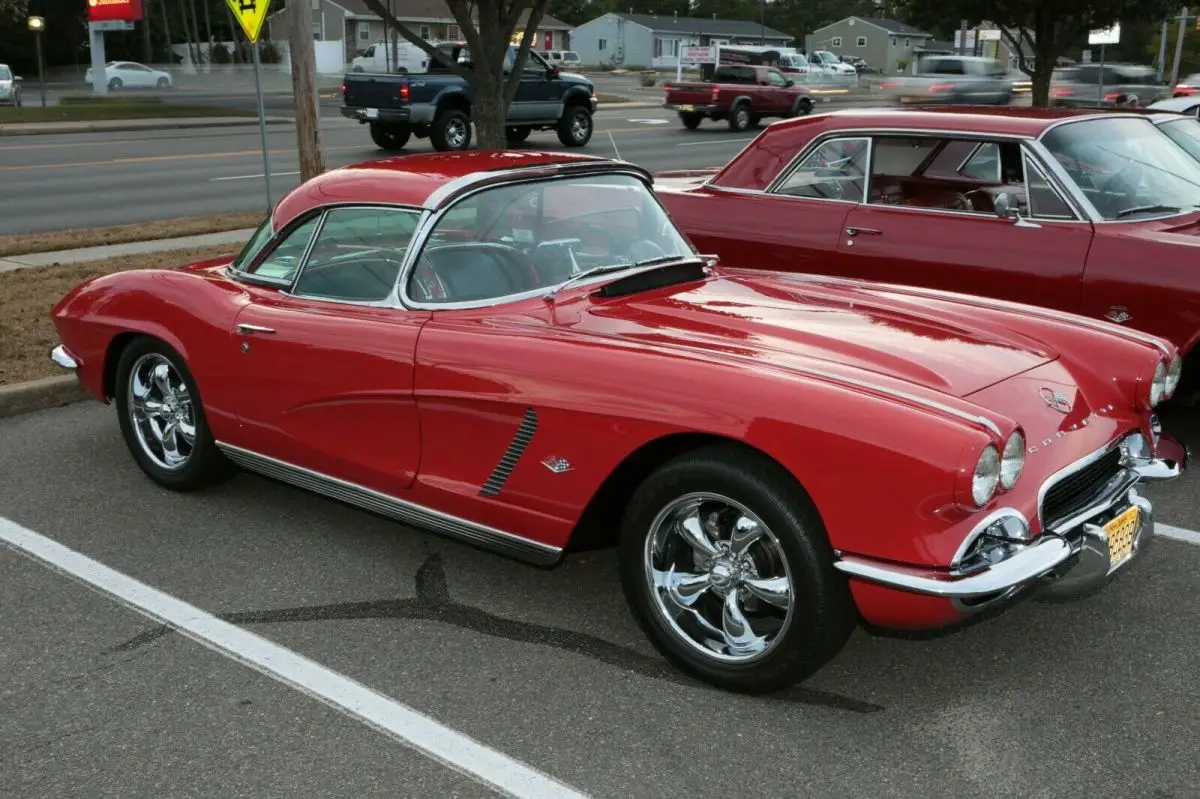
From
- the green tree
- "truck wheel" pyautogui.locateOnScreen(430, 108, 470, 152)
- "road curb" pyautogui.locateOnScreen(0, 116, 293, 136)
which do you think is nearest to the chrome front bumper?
the green tree

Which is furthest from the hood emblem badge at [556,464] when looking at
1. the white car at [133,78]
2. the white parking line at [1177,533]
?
the white car at [133,78]

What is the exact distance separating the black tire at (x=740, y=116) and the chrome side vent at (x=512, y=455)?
27.7 metres

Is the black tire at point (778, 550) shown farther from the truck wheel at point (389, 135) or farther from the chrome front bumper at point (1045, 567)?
the truck wheel at point (389, 135)

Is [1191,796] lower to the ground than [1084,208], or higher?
lower

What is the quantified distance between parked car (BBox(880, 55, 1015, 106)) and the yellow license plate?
92.7 ft

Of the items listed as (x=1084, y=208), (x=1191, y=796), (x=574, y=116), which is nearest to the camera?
(x=1191, y=796)

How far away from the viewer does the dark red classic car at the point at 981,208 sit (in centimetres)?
570

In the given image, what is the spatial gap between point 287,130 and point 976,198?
24704 millimetres

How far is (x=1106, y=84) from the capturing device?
32.0 meters

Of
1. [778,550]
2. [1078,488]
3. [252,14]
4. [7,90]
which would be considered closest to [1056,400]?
[1078,488]

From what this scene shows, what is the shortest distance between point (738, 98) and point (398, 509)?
27717 millimetres

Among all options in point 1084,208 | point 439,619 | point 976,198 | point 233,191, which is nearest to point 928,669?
point 439,619

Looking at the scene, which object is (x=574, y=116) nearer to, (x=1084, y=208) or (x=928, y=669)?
(x=1084, y=208)

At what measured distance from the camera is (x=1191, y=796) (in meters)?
3.00
